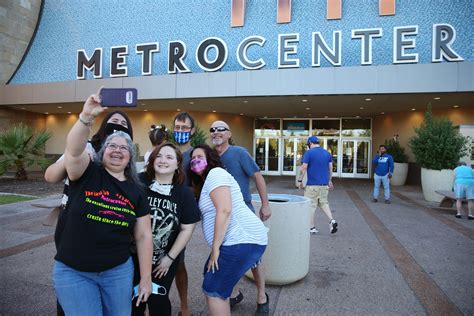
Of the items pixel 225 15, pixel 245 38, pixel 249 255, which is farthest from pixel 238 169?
pixel 225 15

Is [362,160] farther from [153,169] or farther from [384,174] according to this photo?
[153,169]

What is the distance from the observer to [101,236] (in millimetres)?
1775

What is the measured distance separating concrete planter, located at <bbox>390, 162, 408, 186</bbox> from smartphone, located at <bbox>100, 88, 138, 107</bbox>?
16663 mm

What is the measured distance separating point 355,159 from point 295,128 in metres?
4.34

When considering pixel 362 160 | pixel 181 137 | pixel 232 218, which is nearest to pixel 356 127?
pixel 362 160

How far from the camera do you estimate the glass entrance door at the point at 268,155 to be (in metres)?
22.0

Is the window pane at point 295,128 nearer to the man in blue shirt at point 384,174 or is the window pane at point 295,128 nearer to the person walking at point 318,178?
the man in blue shirt at point 384,174

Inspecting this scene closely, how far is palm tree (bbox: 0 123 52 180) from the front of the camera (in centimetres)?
1303

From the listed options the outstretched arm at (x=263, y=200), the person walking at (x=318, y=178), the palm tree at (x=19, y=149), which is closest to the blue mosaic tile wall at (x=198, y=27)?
the palm tree at (x=19, y=149)

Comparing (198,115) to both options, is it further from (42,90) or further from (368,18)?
(368,18)

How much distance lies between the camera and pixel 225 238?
2.22m

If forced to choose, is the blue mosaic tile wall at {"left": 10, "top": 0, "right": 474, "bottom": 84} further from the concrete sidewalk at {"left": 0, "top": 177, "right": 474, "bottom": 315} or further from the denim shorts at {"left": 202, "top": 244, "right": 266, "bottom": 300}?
the denim shorts at {"left": 202, "top": 244, "right": 266, "bottom": 300}

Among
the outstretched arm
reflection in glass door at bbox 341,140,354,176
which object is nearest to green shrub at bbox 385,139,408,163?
reflection in glass door at bbox 341,140,354,176

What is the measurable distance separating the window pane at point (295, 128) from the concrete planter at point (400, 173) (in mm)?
6957
